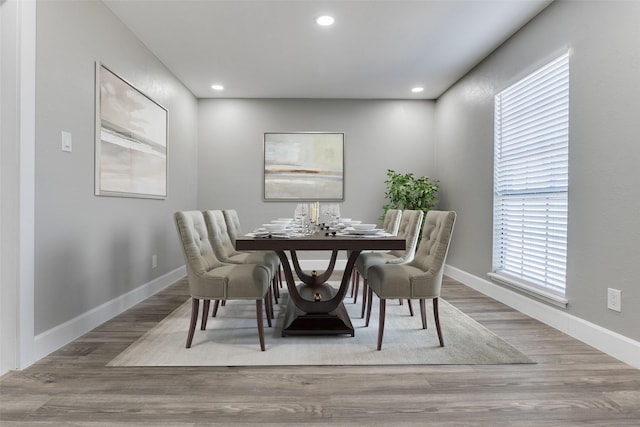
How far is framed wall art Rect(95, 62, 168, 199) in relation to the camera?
284 cm

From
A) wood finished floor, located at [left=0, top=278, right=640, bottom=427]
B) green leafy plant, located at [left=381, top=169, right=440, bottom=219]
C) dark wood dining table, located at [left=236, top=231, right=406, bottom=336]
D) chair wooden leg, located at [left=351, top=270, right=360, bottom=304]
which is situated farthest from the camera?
green leafy plant, located at [left=381, top=169, right=440, bottom=219]

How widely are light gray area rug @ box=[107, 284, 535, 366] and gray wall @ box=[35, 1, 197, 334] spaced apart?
1.93 ft

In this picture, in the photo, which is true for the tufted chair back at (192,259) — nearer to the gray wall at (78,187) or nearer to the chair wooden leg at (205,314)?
the chair wooden leg at (205,314)

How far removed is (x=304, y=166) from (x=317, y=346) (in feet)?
11.1

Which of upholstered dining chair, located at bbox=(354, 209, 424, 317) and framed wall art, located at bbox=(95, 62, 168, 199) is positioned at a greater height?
framed wall art, located at bbox=(95, 62, 168, 199)

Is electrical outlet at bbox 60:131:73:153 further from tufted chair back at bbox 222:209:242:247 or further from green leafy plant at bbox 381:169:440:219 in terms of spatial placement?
green leafy plant at bbox 381:169:440:219

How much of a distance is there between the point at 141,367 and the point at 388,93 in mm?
4409

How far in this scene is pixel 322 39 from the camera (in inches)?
137

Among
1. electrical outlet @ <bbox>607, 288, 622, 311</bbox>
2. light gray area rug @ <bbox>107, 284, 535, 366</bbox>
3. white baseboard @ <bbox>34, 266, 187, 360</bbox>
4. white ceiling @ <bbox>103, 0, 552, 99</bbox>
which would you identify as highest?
white ceiling @ <bbox>103, 0, 552, 99</bbox>

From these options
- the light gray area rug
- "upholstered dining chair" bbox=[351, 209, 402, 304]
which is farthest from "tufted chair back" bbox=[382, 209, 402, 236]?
the light gray area rug

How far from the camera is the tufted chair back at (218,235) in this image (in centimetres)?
312

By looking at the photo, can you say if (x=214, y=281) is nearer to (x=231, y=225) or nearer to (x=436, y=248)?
(x=436, y=248)

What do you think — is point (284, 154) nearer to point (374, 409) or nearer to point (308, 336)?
point (308, 336)

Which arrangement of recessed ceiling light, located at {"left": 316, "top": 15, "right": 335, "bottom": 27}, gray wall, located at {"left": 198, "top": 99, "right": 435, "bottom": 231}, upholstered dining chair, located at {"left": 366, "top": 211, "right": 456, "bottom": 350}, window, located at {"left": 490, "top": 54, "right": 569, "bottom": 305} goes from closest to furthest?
upholstered dining chair, located at {"left": 366, "top": 211, "right": 456, "bottom": 350} → window, located at {"left": 490, "top": 54, "right": 569, "bottom": 305} → recessed ceiling light, located at {"left": 316, "top": 15, "right": 335, "bottom": 27} → gray wall, located at {"left": 198, "top": 99, "right": 435, "bottom": 231}
